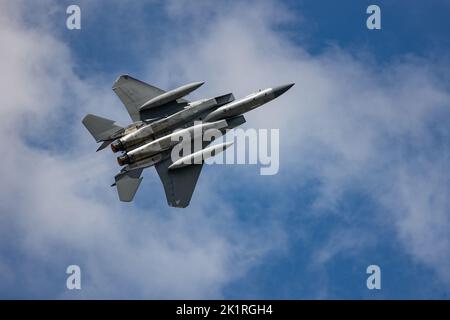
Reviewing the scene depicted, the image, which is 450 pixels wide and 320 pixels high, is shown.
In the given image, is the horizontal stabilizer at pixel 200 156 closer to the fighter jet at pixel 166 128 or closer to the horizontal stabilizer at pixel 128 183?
the fighter jet at pixel 166 128

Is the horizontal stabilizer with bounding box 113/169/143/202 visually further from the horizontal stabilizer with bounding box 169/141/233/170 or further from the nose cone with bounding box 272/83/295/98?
the nose cone with bounding box 272/83/295/98

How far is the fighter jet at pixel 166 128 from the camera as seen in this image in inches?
1752

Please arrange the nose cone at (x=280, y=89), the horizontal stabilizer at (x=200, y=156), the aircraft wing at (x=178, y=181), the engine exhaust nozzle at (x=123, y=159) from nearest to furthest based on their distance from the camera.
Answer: the horizontal stabilizer at (x=200, y=156)
the aircraft wing at (x=178, y=181)
the engine exhaust nozzle at (x=123, y=159)
the nose cone at (x=280, y=89)

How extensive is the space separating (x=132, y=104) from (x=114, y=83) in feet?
6.38

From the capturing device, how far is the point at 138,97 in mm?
46719

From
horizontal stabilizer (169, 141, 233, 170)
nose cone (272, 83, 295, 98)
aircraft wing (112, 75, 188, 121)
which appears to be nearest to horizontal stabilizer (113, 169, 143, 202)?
horizontal stabilizer (169, 141, 233, 170)

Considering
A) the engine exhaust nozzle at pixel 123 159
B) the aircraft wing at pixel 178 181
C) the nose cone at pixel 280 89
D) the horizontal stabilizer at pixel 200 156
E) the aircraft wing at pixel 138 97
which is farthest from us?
the aircraft wing at pixel 138 97

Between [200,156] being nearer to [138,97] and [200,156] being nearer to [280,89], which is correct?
[138,97]

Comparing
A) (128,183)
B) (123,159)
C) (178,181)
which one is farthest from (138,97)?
(178,181)

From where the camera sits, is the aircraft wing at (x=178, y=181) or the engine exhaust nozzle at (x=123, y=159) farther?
the engine exhaust nozzle at (x=123, y=159)

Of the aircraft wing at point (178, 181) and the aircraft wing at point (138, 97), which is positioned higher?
the aircraft wing at point (138, 97)

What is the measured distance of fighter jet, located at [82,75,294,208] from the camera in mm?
44500

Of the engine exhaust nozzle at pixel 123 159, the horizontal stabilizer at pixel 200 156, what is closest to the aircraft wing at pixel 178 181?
the horizontal stabilizer at pixel 200 156
